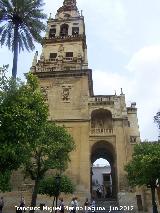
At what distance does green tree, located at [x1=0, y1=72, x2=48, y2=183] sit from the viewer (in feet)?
55.5

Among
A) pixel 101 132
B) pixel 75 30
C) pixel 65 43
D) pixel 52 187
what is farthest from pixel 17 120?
pixel 75 30

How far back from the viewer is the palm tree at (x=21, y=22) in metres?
25.5

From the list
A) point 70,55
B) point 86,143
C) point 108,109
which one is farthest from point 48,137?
point 70,55

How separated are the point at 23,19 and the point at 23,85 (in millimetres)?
9200

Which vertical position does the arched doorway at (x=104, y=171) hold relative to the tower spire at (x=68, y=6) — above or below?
below

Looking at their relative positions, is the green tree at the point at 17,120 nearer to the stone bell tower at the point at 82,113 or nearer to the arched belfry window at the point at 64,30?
the stone bell tower at the point at 82,113

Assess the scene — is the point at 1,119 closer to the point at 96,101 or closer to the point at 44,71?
the point at 96,101

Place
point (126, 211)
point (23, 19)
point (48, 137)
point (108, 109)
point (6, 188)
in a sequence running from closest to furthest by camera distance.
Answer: point (6, 188) → point (23, 19) → point (48, 137) → point (126, 211) → point (108, 109)

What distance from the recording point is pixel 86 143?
119 ft

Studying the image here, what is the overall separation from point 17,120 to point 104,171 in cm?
4322

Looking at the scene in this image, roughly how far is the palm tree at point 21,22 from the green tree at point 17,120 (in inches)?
276

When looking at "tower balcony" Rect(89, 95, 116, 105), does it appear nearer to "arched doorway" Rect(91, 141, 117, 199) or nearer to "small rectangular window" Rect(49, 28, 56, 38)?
"arched doorway" Rect(91, 141, 117, 199)

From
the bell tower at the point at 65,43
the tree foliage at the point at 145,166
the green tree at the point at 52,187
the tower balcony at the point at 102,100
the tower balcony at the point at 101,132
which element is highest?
the bell tower at the point at 65,43

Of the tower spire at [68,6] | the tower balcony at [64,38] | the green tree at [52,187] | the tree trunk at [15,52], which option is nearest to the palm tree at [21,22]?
the tree trunk at [15,52]
